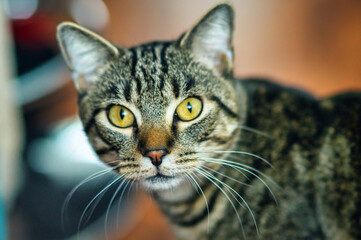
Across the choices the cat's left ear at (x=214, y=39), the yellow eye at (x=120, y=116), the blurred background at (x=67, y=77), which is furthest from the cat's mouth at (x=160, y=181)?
the blurred background at (x=67, y=77)

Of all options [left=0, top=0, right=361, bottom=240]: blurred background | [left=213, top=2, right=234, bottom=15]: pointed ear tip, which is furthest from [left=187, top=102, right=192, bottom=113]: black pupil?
[left=0, top=0, right=361, bottom=240]: blurred background

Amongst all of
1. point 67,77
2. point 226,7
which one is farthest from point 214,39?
point 67,77

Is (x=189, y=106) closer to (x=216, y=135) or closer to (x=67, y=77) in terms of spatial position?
(x=216, y=135)

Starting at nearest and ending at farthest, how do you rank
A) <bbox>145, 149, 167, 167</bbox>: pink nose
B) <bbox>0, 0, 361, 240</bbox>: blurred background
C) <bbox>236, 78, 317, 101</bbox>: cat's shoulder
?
<bbox>145, 149, 167, 167</bbox>: pink nose < <bbox>236, 78, 317, 101</bbox>: cat's shoulder < <bbox>0, 0, 361, 240</bbox>: blurred background

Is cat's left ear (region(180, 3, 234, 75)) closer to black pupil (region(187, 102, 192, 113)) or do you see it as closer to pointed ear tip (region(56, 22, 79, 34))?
black pupil (region(187, 102, 192, 113))

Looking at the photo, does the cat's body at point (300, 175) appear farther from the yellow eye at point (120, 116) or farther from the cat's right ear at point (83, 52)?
the cat's right ear at point (83, 52)

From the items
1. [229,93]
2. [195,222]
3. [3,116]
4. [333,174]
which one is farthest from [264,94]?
[3,116]
